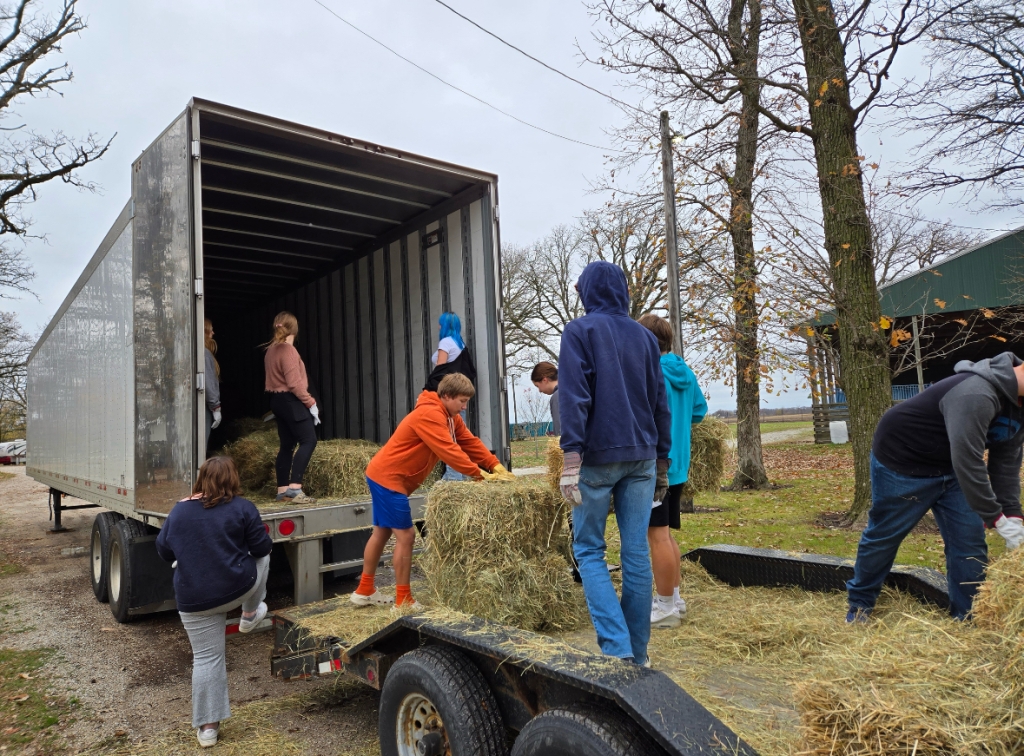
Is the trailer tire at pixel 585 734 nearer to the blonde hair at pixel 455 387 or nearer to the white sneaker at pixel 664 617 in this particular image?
the white sneaker at pixel 664 617

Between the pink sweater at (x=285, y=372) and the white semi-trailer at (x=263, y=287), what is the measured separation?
3.13ft

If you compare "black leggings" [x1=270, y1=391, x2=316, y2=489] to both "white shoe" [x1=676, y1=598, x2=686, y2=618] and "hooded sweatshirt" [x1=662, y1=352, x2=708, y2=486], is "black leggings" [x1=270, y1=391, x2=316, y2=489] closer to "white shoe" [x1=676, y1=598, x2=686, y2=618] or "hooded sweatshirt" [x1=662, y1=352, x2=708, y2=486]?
"hooded sweatshirt" [x1=662, y1=352, x2=708, y2=486]

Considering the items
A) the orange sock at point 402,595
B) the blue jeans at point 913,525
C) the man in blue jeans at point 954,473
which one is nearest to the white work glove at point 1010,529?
the man in blue jeans at point 954,473

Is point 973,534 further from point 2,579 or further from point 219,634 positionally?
point 2,579

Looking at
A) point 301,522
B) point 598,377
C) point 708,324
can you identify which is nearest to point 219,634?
point 301,522

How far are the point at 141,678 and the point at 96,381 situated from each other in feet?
11.8

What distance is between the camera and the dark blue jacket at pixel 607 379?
3061mm

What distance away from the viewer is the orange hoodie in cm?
445

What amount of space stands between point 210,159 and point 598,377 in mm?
4740

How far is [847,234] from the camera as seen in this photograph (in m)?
8.19

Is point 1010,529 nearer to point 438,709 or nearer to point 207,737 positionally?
point 438,709

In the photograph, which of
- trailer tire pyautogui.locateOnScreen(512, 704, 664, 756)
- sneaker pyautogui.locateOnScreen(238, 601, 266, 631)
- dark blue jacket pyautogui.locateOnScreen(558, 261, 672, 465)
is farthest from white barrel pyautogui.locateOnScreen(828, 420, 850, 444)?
trailer tire pyautogui.locateOnScreen(512, 704, 664, 756)

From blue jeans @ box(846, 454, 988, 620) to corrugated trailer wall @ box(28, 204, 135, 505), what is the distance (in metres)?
5.33

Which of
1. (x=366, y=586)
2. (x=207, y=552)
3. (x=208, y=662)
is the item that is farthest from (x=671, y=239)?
(x=208, y=662)
